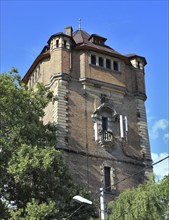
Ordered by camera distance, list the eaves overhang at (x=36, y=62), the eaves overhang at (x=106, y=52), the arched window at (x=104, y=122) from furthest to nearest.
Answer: the eaves overhang at (x=36, y=62)
the eaves overhang at (x=106, y=52)
the arched window at (x=104, y=122)

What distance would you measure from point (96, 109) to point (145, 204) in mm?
10691

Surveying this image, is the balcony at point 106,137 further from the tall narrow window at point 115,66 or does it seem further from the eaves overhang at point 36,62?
the eaves overhang at point 36,62

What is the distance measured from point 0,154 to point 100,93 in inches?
547

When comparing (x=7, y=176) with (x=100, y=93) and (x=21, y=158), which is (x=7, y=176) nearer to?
(x=21, y=158)

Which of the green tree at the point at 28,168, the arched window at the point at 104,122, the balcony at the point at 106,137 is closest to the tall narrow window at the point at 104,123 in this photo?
the arched window at the point at 104,122

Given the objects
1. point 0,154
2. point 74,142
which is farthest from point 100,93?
point 0,154

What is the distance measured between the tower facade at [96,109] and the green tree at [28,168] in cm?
594

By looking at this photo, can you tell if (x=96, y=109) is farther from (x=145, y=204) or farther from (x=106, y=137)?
(x=145, y=204)

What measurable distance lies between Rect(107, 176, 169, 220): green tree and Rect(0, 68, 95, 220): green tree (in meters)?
3.43

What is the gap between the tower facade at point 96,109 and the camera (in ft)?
98.9

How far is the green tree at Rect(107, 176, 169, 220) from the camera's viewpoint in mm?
23156

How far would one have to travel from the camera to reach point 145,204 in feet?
76.5

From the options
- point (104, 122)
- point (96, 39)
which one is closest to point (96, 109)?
point (104, 122)

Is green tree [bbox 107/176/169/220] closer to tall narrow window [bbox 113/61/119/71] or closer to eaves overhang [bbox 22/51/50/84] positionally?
tall narrow window [bbox 113/61/119/71]
